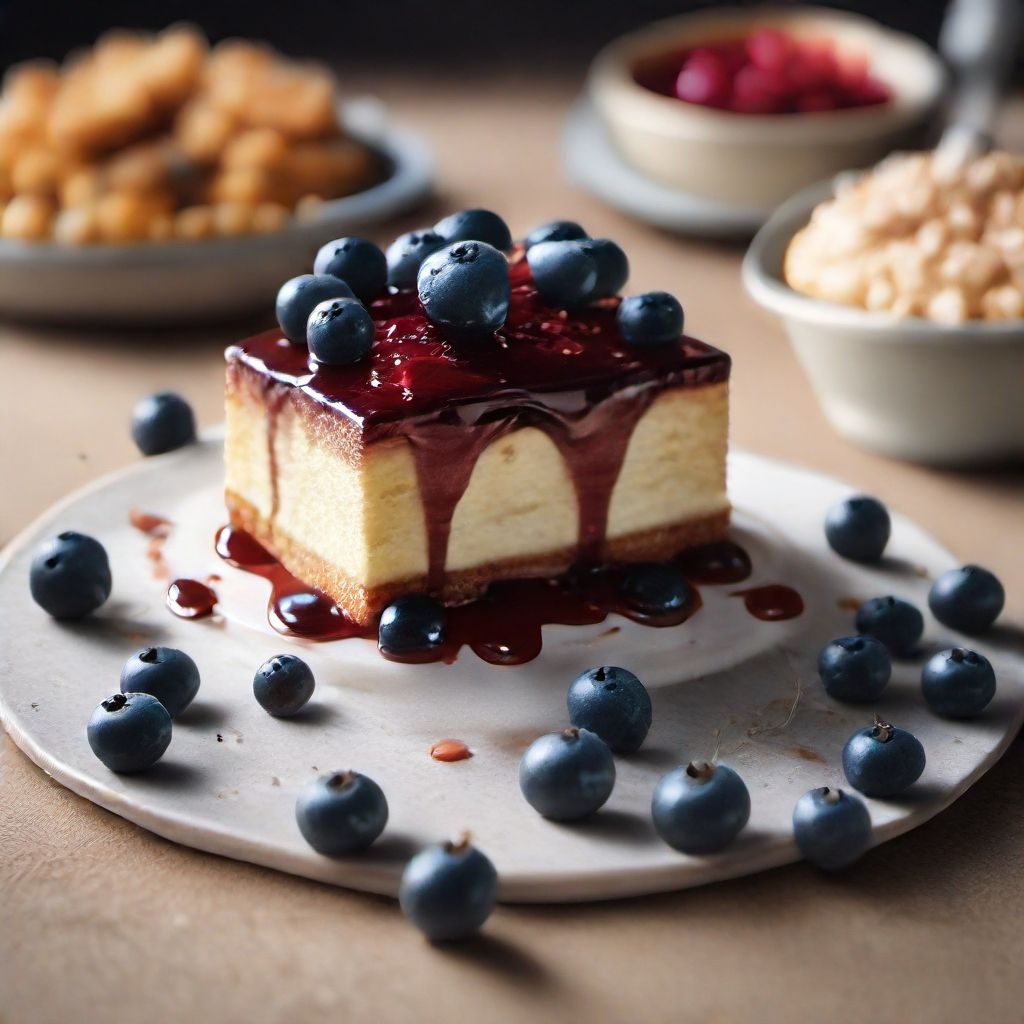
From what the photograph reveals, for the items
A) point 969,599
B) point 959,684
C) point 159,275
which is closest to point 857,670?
point 959,684

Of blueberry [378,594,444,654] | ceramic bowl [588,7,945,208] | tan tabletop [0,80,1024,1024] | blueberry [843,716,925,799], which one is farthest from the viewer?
ceramic bowl [588,7,945,208]

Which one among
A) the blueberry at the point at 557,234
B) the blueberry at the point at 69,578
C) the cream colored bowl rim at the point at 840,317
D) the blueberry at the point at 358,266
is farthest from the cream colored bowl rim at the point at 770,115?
the blueberry at the point at 69,578

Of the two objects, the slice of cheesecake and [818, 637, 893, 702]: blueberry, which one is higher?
the slice of cheesecake

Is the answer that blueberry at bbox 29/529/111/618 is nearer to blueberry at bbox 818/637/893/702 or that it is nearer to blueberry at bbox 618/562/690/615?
blueberry at bbox 618/562/690/615

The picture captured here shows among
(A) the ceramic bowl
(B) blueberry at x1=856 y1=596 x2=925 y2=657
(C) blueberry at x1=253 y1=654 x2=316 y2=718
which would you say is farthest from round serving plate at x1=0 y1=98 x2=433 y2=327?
(B) blueberry at x1=856 y1=596 x2=925 y2=657

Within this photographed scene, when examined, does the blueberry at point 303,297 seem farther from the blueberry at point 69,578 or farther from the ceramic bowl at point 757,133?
the ceramic bowl at point 757,133
